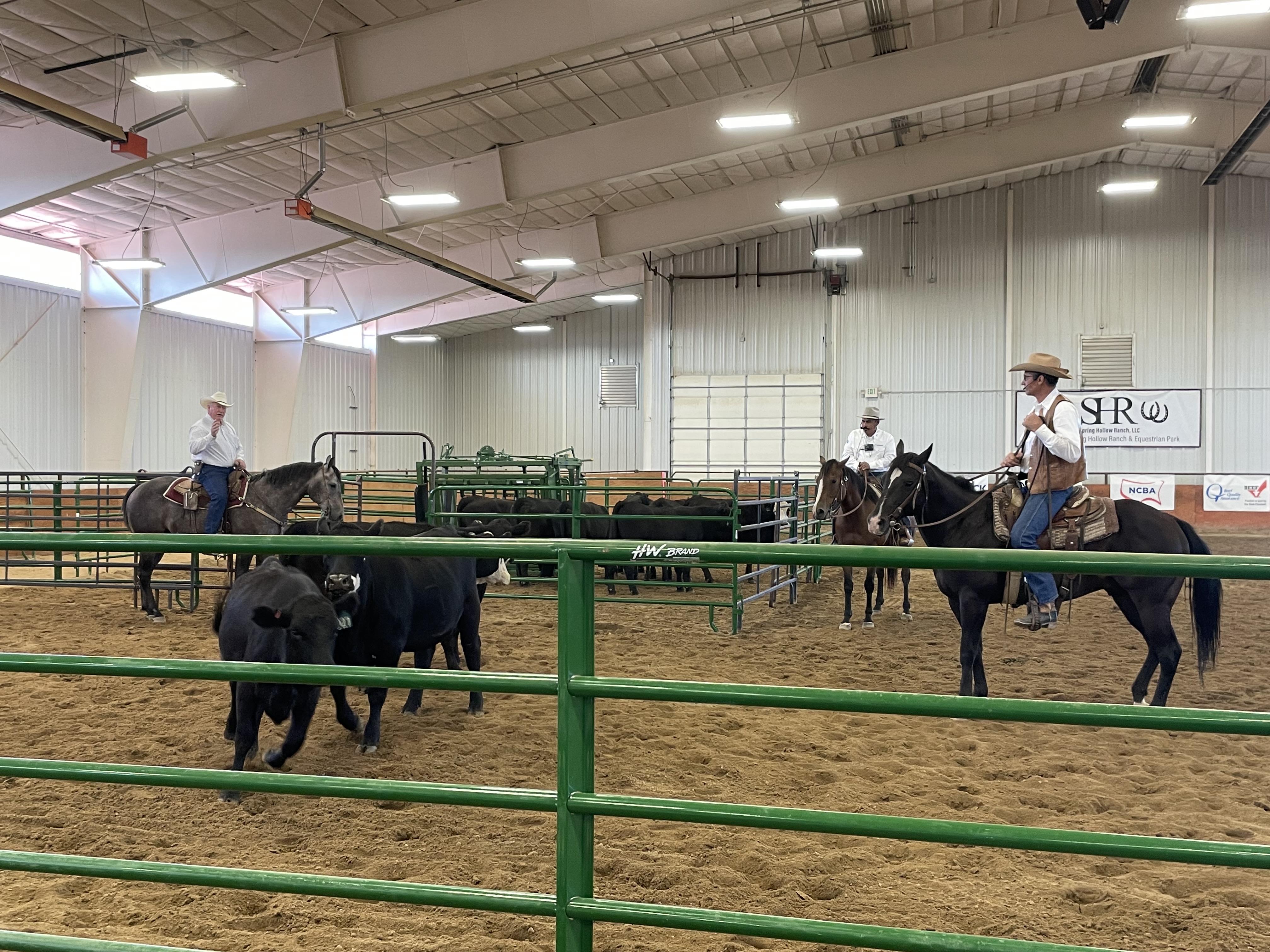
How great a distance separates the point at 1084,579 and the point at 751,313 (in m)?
17.9

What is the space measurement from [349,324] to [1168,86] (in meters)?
17.3

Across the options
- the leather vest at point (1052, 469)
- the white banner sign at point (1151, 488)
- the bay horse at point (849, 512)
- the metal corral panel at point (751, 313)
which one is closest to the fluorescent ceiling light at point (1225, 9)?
the bay horse at point (849, 512)

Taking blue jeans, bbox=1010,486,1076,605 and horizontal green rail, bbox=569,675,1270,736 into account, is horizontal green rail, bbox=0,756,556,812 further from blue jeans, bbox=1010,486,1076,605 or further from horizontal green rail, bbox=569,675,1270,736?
blue jeans, bbox=1010,486,1076,605

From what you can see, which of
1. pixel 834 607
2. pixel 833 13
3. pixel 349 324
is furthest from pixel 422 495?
pixel 349 324

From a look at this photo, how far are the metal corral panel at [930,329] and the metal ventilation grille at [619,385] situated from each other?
A: 259 inches

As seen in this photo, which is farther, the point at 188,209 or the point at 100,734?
the point at 188,209

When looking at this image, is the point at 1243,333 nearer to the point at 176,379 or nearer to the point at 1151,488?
the point at 1151,488

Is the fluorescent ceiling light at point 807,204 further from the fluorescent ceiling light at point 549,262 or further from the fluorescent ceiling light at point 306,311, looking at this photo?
the fluorescent ceiling light at point 306,311

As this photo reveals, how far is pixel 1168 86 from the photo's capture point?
17.5 m

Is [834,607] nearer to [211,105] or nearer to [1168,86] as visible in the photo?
[211,105]

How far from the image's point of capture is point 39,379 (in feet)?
56.9

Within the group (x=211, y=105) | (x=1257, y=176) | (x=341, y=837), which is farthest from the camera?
(x=1257, y=176)

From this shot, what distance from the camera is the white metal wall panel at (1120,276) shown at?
2014cm

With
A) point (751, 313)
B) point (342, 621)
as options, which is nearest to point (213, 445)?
point (342, 621)
